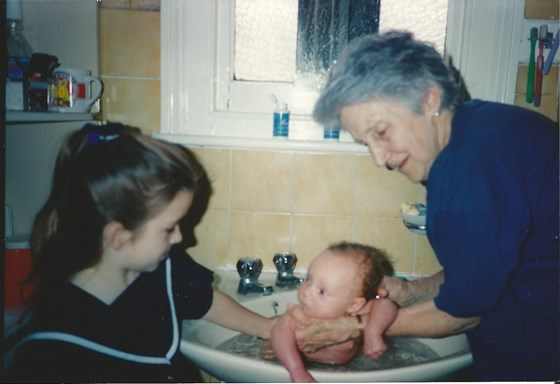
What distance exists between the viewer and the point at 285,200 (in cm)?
137

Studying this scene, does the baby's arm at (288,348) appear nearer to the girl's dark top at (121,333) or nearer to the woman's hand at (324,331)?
the woman's hand at (324,331)

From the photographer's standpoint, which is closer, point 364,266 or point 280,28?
point 364,266

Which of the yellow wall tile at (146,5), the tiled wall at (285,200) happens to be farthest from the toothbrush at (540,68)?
the yellow wall tile at (146,5)

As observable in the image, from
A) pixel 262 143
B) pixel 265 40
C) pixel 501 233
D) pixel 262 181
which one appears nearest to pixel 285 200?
pixel 262 181

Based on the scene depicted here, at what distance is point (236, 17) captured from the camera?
52.2 inches

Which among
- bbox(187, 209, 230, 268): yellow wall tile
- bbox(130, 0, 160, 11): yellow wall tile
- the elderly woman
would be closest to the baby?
the elderly woman

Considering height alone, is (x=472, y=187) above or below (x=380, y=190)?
above

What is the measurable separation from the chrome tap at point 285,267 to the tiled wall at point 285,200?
0.06 meters

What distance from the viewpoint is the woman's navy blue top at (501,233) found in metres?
0.73

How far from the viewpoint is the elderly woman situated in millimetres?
732

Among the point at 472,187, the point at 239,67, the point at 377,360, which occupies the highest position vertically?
the point at 239,67

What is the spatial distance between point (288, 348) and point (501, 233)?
1.62ft

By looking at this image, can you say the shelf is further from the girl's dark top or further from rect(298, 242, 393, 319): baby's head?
rect(298, 242, 393, 319): baby's head

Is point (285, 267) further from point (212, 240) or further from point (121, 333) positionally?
point (121, 333)
